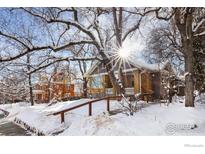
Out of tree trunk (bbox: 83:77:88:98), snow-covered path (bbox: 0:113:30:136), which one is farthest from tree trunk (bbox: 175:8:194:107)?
snow-covered path (bbox: 0:113:30:136)

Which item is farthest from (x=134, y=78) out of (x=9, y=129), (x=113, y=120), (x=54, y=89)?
(x=9, y=129)

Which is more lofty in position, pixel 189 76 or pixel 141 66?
pixel 141 66

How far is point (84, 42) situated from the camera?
3246mm

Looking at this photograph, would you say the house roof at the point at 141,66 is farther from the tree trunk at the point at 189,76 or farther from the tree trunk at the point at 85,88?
the tree trunk at the point at 189,76

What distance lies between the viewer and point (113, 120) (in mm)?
3078

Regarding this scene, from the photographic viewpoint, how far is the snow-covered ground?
303cm

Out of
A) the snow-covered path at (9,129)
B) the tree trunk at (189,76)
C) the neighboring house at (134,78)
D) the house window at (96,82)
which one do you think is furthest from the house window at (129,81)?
the snow-covered path at (9,129)

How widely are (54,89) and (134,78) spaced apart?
80 cm

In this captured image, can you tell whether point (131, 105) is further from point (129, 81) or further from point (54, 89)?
point (54, 89)

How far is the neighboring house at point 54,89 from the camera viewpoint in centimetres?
306

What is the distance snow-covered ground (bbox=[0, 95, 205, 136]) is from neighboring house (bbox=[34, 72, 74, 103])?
0.25ft
